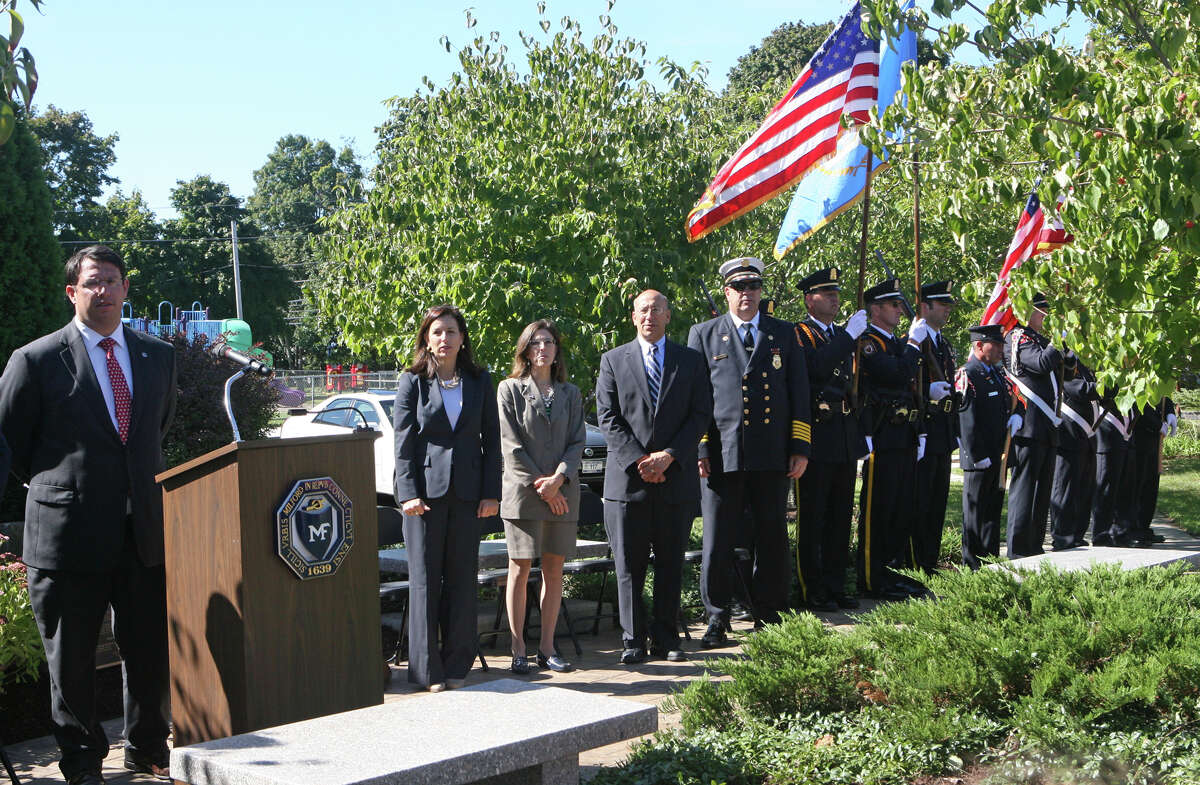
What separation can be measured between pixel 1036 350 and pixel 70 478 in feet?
28.6

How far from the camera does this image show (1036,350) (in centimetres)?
1105

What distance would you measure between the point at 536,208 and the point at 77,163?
6473 cm

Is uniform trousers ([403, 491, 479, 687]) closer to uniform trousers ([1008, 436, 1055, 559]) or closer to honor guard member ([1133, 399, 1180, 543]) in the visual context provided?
uniform trousers ([1008, 436, 1055, 559])

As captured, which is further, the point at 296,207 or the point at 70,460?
the point at 296,207

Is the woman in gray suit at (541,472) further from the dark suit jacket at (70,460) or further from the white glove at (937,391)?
the white glove at (937,391)

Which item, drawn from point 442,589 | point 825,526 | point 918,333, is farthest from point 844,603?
point 442,589

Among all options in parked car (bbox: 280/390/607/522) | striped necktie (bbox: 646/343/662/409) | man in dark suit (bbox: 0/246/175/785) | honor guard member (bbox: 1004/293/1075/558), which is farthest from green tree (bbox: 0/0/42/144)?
parked car (bbox: 280/390/607/522)

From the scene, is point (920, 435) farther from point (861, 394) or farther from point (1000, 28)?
point (1000, 28)

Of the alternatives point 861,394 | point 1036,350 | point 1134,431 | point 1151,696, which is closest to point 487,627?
point 861,394

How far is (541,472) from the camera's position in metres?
7.19

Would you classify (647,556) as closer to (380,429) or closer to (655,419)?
(655,419)

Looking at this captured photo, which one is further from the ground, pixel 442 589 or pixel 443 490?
pixel 443 490

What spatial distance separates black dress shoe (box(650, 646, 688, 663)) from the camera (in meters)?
7.27

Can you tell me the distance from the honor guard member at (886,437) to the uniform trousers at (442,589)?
375 centimetres
